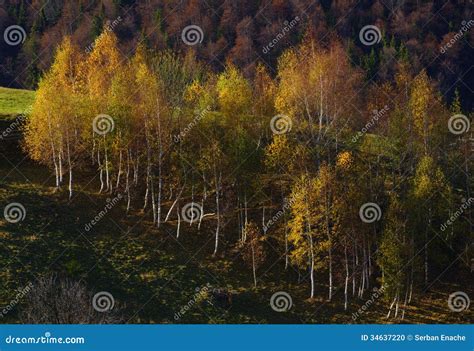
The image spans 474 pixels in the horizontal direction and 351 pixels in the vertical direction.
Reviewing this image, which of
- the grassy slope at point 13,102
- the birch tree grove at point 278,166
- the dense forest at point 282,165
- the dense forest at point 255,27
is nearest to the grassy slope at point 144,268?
the dense forest at point 282,165

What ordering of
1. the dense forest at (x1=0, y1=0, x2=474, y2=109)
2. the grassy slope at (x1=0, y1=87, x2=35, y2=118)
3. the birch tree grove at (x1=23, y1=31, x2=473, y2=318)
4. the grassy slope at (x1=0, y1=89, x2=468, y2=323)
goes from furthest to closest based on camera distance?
1. the dense forest at (x1=0, y1=0, x2=474, y2=109)
2. the grassy slope at (x1=0, y1=87, x2=35, y2=118)
3. the birch tree grove at (x1=23, y1=31, x2=473, y2=318)
4. the grassy slope at (x1=0, y1=89, x2=468, y2=323)

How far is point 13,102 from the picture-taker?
6725 centimetres

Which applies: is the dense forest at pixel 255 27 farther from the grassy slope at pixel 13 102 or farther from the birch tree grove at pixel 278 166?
the birch tree grove at pixel 278 166

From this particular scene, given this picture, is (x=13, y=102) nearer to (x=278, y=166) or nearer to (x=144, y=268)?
(x=144, y=268)

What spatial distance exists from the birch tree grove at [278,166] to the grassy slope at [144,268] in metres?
0.75

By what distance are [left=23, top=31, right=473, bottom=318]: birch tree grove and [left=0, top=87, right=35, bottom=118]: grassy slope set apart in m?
7.43

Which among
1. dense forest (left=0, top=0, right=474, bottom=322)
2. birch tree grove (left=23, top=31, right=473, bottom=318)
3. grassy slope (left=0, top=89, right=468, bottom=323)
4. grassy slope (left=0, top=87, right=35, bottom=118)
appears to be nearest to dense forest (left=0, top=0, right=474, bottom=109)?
grassy slope (left=0, top=87, right=35, bottom=118)

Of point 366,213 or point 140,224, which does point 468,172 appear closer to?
point 366,213

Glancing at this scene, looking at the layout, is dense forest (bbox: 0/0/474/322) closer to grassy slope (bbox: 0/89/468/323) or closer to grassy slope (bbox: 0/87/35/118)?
grassy slope (bbox: 0/89/468/323)

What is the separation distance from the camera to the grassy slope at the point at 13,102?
61.0 meters

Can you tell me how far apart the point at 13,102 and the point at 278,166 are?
35.9m

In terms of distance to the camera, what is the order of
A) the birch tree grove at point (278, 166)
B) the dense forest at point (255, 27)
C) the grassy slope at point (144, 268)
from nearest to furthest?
the grassy slope at point (144, 268)
the birch tree grove at point (278, 166)
the dense forest at point (255, 27)

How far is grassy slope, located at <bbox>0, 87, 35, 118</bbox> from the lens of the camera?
61031 millimetres

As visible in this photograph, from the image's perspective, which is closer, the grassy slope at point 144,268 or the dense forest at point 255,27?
the grassy slope at point 144,268
